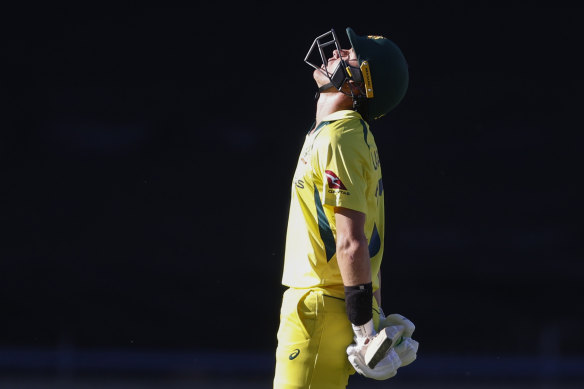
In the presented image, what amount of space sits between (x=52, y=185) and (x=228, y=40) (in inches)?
54.3

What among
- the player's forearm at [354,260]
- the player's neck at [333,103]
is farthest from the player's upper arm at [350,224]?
the player's neck at [333,103]

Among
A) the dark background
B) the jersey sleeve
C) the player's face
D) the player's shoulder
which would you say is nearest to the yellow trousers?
the jersey sleeve

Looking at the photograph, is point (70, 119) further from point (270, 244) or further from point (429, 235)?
point (429, 235)

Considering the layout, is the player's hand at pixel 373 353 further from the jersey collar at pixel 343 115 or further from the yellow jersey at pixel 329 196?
the jersey collar at pixel 343 115

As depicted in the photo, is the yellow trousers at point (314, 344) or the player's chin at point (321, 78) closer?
the yellow trousers at point (314, 344)

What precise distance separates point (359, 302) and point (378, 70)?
30.3 inches

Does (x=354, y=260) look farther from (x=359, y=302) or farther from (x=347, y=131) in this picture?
(x=347, y=131)

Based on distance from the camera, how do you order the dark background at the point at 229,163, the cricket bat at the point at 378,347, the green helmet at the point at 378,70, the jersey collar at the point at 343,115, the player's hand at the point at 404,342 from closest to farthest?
the cricket bat at the point at 378,347 → the player's hand at the point at 404,342 → the jersey collar at the point at 343,115 → the green helmet at the point at 378,70 → the dark background at the point at 229,163

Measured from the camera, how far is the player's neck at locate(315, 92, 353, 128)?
3098mm

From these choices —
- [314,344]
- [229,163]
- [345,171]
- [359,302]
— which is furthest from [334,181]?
[229,163]

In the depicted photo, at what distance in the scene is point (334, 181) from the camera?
2.76 m

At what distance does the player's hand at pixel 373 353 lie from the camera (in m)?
2.71

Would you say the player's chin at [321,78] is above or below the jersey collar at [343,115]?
above

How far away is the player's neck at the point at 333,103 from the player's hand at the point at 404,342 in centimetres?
65
